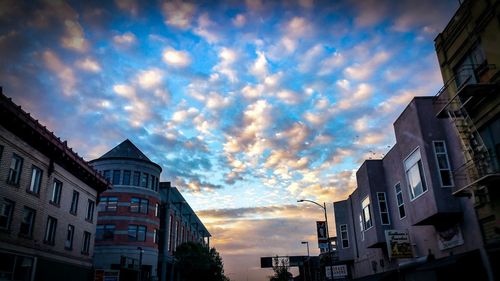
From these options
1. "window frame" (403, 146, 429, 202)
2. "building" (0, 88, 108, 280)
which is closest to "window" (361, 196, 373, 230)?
"window frame" (403, 146, 429, 202)

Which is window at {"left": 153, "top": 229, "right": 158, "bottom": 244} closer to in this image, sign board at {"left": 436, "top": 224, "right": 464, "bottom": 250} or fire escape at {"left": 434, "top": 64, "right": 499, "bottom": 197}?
sign board at {"left": 436, "top": 224, "right": 464, "bottom": 250}

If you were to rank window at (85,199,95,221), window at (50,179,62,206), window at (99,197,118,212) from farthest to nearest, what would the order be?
window at (99,197,118,212) < window at (85,199,95,221) < window at (50,179,62,206)

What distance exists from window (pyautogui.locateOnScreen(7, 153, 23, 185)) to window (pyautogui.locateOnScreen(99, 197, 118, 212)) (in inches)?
1238

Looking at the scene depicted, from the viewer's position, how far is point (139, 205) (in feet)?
184

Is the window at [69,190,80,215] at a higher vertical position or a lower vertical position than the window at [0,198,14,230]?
higher

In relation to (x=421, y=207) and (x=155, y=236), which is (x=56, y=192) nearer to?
(x=421, y=207)

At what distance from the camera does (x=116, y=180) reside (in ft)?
182

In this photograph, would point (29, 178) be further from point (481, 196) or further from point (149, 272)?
point (149, 272)

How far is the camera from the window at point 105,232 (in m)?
53.5

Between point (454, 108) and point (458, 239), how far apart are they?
6138 millimetres

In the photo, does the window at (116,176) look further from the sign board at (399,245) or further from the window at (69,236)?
the sign board at (399,245)

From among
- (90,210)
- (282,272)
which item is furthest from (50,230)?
(282,272)

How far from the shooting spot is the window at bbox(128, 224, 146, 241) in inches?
2140

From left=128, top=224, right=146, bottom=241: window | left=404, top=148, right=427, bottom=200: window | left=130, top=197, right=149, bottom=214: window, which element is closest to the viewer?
left=404, top=148, right=427, bottom=200: window
